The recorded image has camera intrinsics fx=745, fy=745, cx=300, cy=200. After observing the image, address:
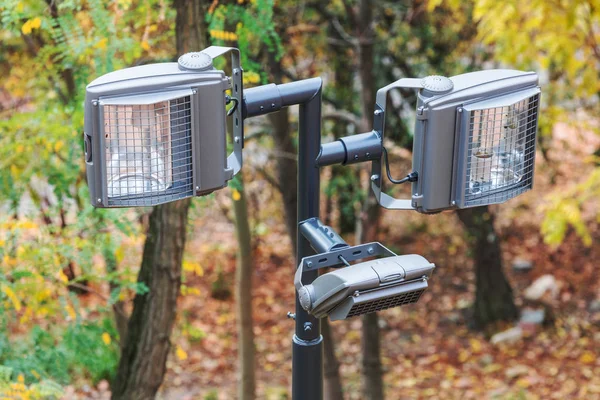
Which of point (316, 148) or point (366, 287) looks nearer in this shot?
point (366, 287)

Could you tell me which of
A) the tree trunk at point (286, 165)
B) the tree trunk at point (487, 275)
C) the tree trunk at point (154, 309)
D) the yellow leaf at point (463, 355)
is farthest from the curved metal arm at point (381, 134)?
the yellow leaf at point (463, 355)

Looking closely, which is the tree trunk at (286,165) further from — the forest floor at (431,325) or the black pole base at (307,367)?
the black pole base at (307,367)

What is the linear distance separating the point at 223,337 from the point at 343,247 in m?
6.00

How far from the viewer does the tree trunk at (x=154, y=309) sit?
12.9 feet

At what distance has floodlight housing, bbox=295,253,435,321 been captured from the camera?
1793 mm

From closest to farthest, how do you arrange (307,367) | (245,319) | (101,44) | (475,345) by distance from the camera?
1. (307,367)
2. (101,44)
3. (245,319)
4. (475,345)

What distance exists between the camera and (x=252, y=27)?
3779 mm

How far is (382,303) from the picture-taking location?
1862 millimetres

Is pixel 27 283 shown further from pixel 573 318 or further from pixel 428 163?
pixel 573 318

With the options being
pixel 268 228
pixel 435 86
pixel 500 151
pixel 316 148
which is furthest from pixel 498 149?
pixel 268 228

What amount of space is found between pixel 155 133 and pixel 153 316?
2.28 metres

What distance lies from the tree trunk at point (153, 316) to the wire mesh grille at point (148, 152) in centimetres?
196

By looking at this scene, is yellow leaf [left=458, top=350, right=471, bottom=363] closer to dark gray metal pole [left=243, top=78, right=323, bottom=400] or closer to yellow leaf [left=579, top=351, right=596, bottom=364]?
yellow leaf [left=579, top=351, right=596, bottom=364]

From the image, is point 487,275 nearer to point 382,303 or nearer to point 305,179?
point 305,179
